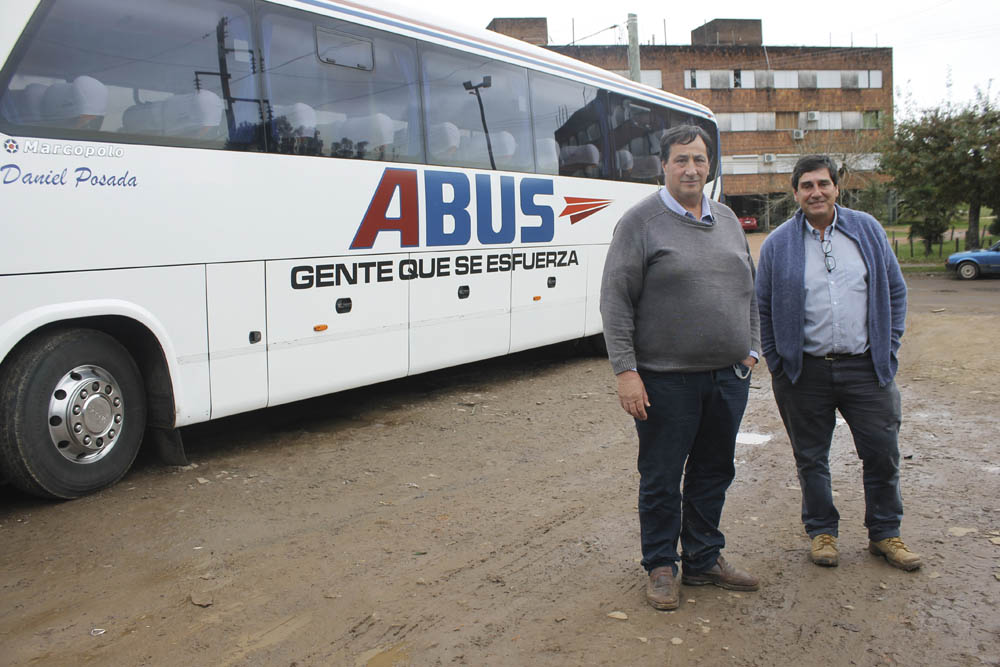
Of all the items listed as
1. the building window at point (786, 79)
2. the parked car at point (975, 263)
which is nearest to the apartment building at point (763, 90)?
the building window at point (786, 79)

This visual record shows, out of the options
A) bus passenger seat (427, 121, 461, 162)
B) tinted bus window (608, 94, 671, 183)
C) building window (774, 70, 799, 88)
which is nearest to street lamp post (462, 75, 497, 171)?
bus passenger seat (427, 121, 461, 162)

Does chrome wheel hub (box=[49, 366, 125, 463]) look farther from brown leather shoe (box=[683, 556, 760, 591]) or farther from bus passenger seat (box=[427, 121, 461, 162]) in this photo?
brown leather shoe (box=[683, 556, 760, 591])

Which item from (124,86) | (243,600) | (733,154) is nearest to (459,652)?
(243,600)

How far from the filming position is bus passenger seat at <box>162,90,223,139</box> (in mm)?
5836

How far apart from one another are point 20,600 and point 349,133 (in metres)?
4.44

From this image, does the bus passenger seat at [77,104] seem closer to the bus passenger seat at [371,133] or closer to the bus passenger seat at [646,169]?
the bus passenger seat at [371,133]

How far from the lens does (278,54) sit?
663cm

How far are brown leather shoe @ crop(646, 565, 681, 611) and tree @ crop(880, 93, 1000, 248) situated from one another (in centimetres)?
2379

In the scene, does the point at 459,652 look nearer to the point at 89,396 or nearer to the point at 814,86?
the point at 89,396

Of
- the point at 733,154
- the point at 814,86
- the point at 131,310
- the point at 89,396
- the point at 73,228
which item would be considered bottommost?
the point at 89,396

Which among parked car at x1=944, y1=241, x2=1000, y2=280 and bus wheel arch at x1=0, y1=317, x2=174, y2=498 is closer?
bus wheel arch at x1=0, y1=317, x2=174, y2=498

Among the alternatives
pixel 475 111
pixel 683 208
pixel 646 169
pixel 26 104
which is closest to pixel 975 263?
pixel 646 169

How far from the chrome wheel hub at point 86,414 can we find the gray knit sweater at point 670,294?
3522mm

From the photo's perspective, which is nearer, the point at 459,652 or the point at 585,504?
the point at 459,652
